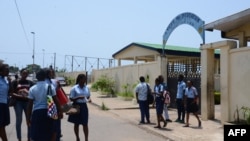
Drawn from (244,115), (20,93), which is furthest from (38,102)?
(244,115)

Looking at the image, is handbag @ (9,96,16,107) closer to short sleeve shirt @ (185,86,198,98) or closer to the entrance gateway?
short sleeve shirt @ (185,86,198,98)

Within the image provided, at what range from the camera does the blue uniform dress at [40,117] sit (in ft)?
21.3

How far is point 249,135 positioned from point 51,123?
3.22 m

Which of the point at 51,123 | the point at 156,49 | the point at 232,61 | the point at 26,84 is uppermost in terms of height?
the point at 156,49

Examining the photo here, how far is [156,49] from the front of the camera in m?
26.5

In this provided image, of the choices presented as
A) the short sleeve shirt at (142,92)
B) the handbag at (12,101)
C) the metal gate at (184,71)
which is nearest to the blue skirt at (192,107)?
the short sleeve shirt at (142,92)

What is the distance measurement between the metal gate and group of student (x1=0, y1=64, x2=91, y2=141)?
8.48 m

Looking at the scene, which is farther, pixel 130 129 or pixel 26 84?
pixel 130 129

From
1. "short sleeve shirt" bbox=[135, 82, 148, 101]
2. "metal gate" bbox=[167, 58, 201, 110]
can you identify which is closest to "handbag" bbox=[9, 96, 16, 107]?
"short sleeve shirt" bbox=[135, 82, 148, 101]

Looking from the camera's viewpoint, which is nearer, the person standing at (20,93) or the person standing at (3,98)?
the person standing at (3,98)

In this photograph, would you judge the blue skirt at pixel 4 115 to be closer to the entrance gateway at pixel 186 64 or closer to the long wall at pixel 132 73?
the entrance gateway at pixel 186 64

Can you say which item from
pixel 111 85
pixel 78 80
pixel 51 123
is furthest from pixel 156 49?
pixel 51 123

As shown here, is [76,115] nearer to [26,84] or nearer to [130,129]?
[26,84]

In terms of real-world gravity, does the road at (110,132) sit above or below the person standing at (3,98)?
below
